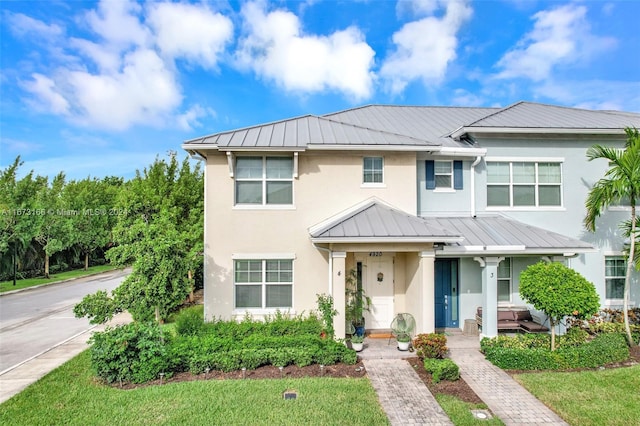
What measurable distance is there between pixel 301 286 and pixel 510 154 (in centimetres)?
904

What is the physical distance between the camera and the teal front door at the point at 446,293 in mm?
11945

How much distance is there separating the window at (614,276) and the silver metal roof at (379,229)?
6878 mm

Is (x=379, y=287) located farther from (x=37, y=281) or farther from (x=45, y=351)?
(x=37, y=281)

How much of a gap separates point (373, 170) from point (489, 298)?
556cm

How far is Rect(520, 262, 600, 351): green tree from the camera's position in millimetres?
8898

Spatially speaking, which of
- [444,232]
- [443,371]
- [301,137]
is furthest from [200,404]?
[301,137]

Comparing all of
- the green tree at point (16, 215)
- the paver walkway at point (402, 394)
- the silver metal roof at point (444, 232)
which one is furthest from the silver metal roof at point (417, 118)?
the green tree at point (16, 215)

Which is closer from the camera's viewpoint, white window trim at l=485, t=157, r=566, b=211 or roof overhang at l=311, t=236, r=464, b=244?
roof overhang at l=311, t=236, r=464, b=244

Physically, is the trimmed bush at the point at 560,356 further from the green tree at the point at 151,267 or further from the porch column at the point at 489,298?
the green tree at the point at 151,267

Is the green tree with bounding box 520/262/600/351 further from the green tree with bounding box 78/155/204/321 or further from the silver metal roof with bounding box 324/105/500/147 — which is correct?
the green tree with bounding box 78/155/204/321

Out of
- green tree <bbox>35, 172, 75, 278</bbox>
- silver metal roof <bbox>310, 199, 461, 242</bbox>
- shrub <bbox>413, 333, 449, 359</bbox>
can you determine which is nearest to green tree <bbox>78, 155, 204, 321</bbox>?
silver metal roof <bbox>310, 199, 461, 242</bbox>

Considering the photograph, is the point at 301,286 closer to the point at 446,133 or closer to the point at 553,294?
the point at 553,294

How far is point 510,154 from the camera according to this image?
40.2 ft

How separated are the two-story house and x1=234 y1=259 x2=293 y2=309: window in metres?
0.04
